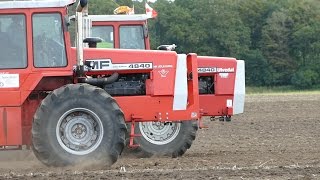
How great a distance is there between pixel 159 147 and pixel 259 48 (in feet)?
205

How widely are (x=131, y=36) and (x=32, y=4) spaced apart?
411cm

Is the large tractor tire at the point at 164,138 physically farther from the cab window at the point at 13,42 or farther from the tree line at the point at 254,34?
the tree line at the point at 254,34

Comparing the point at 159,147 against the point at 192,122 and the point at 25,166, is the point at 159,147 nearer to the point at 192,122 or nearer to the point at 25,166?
the point at 192,122

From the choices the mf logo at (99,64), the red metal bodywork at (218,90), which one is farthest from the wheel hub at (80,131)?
the red metal bodywork at (218,90)

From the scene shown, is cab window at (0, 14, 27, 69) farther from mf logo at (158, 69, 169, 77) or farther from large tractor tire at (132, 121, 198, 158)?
large tractor tire at (132, 121, 198, 158)

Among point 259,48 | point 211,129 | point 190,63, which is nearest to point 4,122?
point 190,63

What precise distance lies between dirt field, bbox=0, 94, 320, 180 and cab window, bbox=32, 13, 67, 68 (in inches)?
54.9

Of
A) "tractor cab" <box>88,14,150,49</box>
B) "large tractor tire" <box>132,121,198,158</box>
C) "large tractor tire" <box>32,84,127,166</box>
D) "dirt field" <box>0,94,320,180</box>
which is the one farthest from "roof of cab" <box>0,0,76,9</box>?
"tractor cab" <box>88,14,150,49</box>

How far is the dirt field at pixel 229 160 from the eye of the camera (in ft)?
31.0

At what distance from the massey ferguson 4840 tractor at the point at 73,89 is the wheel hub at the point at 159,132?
3.43 feet

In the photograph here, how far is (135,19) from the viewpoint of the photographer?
1479 centimetres

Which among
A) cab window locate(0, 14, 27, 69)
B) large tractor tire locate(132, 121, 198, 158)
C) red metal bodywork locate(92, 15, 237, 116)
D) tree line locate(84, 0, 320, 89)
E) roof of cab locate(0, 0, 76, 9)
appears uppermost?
tree line locate(84, 0, 320, 89)

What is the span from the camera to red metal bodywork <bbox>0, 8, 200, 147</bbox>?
35.1 ft

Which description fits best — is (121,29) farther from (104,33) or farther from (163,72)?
(163,72)
